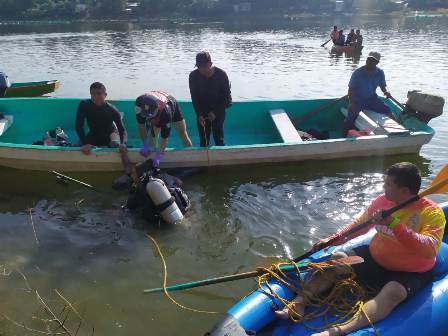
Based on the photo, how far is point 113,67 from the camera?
67.8 ft

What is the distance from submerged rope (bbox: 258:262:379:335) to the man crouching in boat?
0.05 metres

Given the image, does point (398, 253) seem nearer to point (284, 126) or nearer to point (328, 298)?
point (328, 298)

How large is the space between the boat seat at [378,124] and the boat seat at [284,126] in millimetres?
1388

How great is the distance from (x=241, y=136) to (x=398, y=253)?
5888mm

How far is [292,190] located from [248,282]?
8.62 ft

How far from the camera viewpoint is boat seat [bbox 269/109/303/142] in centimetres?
772

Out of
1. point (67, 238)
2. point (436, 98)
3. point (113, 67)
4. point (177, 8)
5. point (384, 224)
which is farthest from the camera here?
point (177, 8)

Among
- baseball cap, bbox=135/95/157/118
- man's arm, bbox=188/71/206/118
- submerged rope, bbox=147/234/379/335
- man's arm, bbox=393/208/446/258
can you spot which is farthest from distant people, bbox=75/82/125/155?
man's arm, bbox=393/208/446/258

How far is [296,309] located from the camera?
3.57m

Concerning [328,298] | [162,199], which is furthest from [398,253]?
[162,199]

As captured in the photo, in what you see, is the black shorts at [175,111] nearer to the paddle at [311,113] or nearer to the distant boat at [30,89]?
the paddle at [311,113]

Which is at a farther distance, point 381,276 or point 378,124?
point 378,124

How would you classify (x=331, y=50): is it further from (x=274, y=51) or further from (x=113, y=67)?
(x=113, y=67)

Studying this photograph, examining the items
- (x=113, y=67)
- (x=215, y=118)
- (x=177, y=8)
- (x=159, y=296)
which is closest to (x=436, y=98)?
(x=215, y=118)
